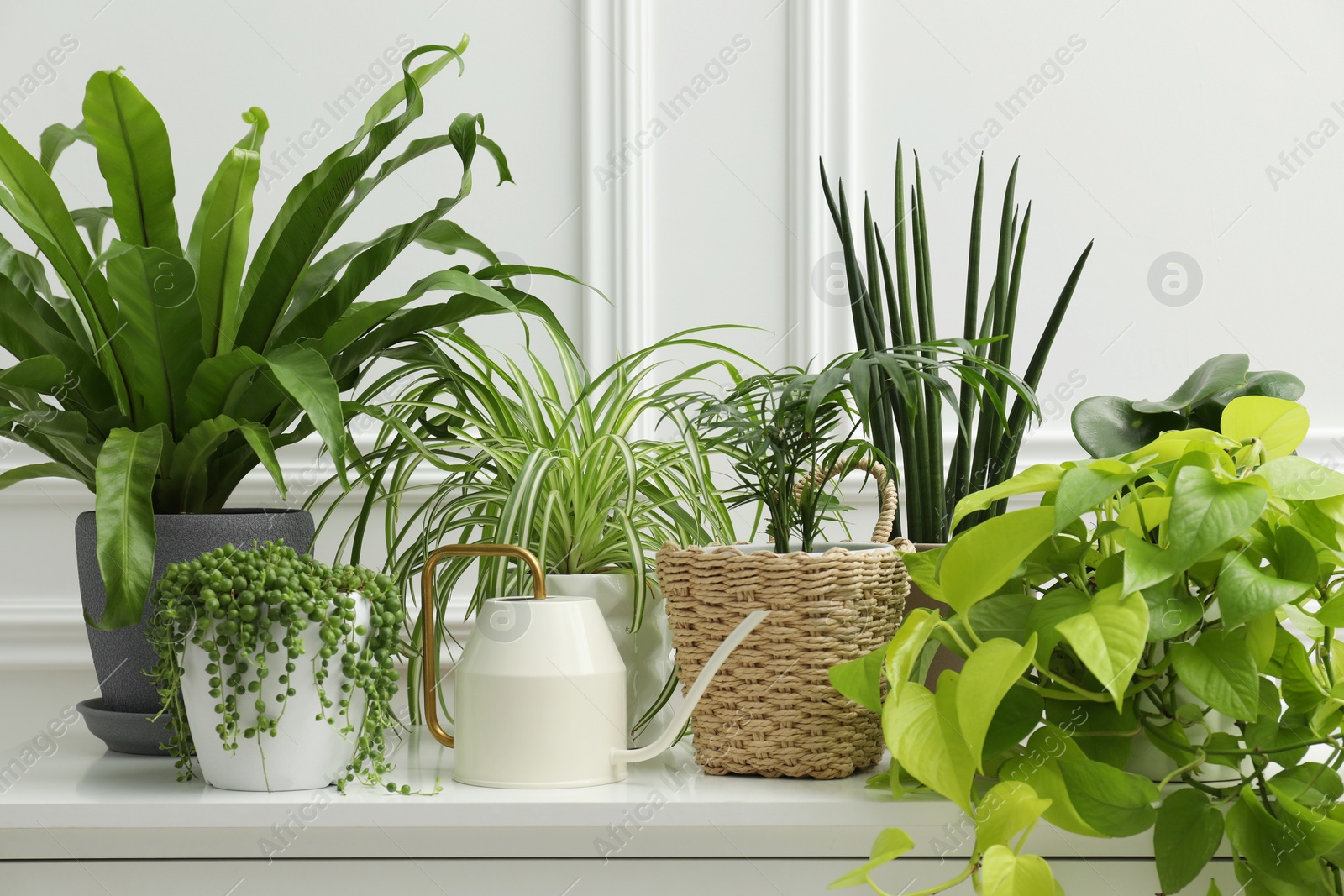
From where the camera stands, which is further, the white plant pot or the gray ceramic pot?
the gray ceramic pot

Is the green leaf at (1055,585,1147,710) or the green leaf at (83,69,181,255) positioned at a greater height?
the green leaf at (83,69,181,255)

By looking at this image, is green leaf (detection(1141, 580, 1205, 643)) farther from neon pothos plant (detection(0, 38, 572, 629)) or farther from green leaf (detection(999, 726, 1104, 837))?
neon pothos plant (detection(0, 38, 572, 629))

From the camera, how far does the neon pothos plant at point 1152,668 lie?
1.83ft

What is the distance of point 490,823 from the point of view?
2.18 ft

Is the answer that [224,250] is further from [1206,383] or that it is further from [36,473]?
[1206,383]

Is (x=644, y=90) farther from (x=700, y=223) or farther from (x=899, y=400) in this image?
(x=899, y=400)

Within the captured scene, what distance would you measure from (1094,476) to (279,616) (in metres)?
0.54

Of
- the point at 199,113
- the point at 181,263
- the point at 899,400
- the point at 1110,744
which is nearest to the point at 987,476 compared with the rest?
the point at 899,400

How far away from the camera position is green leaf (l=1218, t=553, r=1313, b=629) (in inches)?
21.6

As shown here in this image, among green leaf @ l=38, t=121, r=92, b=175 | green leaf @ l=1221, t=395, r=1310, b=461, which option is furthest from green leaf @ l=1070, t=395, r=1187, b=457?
green leaf @ l=38, t=121, r=92, b=175

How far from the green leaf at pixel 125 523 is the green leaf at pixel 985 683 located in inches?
22.0

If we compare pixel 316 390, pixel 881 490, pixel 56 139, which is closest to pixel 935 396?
pixel 881 490

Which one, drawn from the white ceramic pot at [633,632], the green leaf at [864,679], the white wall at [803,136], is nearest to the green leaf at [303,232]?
the white ceramic pot at [633,632]

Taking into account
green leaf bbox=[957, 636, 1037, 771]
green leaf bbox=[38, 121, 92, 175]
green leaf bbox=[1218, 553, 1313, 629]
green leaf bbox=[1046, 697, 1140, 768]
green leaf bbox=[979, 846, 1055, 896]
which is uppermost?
green leaf bbox=[38, 121, 92, 175]
